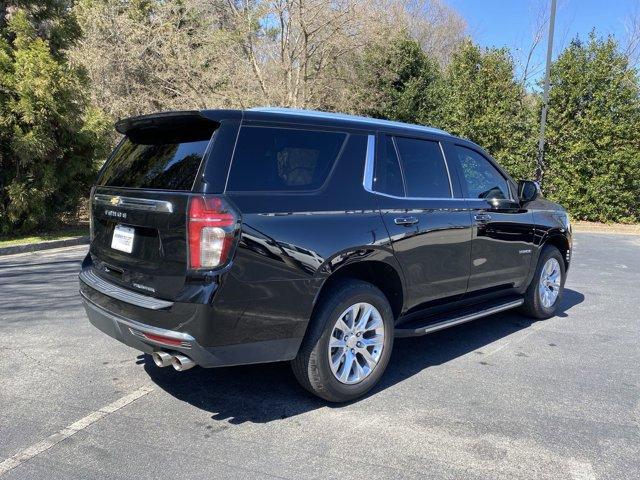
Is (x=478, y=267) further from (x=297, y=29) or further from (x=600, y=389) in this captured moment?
(x=297, y=29)

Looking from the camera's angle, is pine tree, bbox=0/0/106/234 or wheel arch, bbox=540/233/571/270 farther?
pine tree, bbox=0/0/106/234

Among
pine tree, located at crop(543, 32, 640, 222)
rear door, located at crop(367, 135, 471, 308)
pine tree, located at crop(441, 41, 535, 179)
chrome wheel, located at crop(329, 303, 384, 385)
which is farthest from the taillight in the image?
pine tree, located at crop(543, 32, 640, 222)

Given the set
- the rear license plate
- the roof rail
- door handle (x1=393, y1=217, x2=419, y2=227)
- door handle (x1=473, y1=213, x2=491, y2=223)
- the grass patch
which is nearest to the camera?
the rear license plate

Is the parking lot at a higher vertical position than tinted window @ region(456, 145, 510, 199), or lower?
lower

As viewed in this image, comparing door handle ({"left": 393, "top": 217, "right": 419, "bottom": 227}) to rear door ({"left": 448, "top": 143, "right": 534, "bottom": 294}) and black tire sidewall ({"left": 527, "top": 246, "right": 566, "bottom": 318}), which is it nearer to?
rear door ({"left": 448, "top": 143, "right": 534, "bottom": 294})

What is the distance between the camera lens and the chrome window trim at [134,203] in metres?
3.13

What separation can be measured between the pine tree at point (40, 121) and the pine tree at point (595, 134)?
43.7ft

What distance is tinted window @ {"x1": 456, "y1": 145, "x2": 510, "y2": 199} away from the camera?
15.8 feet

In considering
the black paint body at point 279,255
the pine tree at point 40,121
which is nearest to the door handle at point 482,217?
the black paint body at point 279,255

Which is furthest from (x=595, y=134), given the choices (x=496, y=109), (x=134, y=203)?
(x=134, y=203)

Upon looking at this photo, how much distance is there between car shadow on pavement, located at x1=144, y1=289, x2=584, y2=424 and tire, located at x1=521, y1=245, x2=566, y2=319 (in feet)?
2.40

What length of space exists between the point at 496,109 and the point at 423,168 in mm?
13786

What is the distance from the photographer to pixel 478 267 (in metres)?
4.71

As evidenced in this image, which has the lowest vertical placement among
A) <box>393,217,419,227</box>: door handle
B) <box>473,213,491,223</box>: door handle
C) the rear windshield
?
<box>393,217,419,227</box>: door handle
